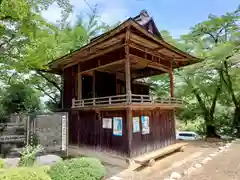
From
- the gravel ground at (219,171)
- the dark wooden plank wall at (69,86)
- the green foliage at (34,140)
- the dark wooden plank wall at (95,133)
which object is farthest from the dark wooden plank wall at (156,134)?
the dark wooden plank wall at (69,86)

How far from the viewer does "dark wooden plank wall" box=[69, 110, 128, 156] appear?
7.90m

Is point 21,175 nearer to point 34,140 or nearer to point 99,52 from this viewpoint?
point 34,140

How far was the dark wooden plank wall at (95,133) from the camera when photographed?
7.90 metres

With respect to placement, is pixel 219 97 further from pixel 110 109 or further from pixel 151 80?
pixel 110 109

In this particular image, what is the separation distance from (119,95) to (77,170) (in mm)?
3643

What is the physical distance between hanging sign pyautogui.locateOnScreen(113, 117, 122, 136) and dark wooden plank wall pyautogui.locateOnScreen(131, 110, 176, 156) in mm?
618

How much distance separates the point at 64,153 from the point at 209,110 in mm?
11451

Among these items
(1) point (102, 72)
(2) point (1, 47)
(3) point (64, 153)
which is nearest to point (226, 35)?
(1) point (102, 72)

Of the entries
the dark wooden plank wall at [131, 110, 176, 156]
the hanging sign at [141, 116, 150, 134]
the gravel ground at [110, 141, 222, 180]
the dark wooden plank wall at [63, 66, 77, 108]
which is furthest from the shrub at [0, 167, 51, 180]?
the dark wooden plank wall at [63, 66, 77, 108]

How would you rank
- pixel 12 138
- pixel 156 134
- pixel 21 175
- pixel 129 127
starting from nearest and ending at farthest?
pixel 21 175, pixel 129 127, pixel 156 134, pixel 12 138

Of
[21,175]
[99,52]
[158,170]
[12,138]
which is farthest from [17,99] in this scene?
[21,175]

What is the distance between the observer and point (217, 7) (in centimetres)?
1379

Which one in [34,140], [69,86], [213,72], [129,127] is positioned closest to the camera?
[129,127]

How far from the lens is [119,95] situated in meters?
7.93
